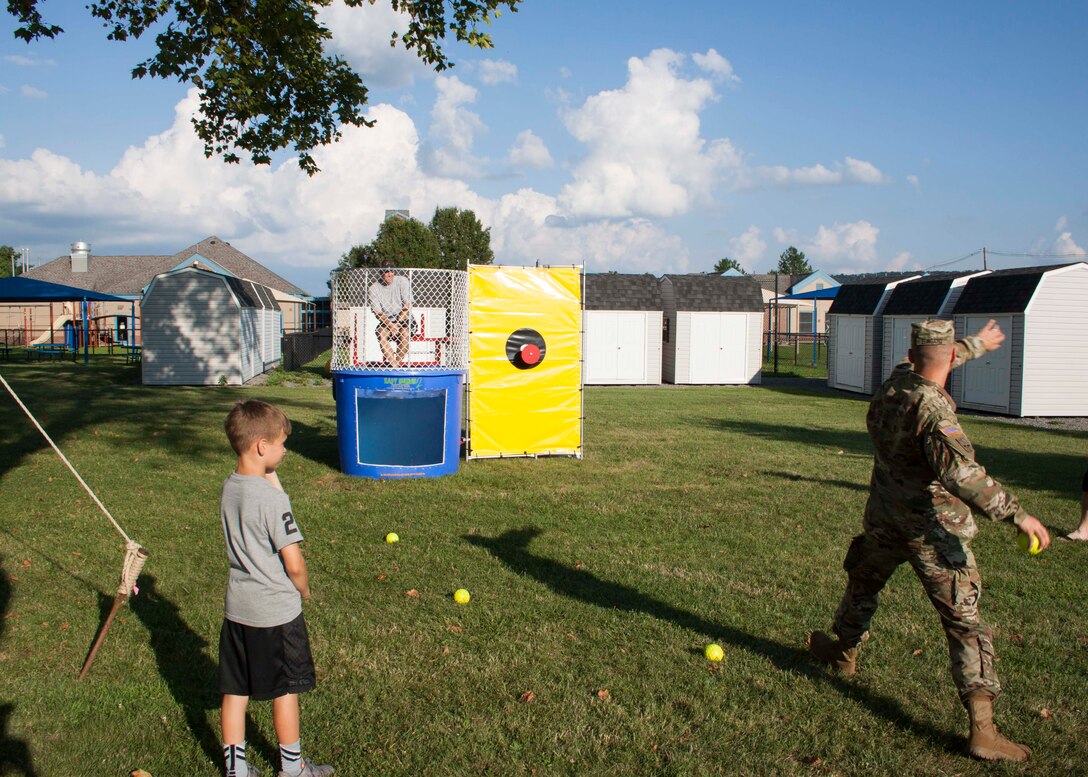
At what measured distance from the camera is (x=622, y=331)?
29.3m

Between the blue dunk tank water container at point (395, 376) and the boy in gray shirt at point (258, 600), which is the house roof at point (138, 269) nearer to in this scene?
the blue dunk tank water container at point (395, 376)

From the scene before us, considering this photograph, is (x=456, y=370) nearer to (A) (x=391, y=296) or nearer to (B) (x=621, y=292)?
(A) (x=391, y=296)

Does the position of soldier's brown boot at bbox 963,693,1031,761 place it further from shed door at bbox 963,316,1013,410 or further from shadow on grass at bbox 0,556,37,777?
shed door at bbox 963,316,1013,410

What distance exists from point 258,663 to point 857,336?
2554 centimetres

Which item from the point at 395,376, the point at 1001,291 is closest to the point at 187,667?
the point at 395,376

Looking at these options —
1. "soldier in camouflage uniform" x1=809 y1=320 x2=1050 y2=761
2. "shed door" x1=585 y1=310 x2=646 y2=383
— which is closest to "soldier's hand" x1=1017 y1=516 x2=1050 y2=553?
"soldier in camouflage uniform" x1=809 y1=320 x2=1050 y2=761

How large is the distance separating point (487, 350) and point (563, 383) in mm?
1277

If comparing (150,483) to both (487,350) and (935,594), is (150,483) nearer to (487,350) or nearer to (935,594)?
(487,350)

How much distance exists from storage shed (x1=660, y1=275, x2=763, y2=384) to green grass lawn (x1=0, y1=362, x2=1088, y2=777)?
1892 cm

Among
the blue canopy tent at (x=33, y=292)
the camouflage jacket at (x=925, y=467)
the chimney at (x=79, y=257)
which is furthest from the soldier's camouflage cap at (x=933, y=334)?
the chimney at (x=79, y=257)

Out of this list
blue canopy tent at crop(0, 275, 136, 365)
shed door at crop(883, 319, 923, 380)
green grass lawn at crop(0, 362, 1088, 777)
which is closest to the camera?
green grass lawn at crop(0, 362, 1088, 777)

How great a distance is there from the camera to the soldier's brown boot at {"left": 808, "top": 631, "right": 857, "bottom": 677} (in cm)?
476

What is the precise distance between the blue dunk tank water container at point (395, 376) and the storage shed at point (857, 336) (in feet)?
55.2

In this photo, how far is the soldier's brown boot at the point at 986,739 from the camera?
3885 millimetres
